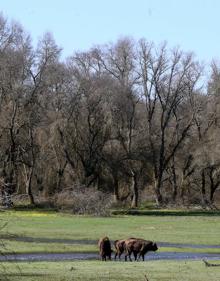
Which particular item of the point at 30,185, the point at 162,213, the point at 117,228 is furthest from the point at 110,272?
the point at 30,185

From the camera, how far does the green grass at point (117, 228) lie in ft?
146

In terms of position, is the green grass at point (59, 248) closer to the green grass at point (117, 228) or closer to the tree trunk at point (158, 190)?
the green grass at point (117, 228)

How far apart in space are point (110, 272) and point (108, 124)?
60409mm

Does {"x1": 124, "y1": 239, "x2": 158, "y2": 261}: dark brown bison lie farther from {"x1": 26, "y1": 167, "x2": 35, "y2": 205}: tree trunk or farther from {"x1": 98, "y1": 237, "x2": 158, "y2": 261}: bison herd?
{"x1": 26, "y1": 167, "x2": 35, "y2": 205}: tree trunk

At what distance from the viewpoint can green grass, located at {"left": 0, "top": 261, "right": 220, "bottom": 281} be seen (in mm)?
21219

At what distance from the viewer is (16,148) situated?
79.6 m

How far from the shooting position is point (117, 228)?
5091cm

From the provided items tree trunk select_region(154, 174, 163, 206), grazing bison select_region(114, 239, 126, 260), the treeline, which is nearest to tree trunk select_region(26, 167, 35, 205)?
the treeline

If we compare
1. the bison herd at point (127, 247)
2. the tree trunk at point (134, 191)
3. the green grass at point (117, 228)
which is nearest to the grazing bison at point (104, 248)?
the bison herd at point (127, 247)

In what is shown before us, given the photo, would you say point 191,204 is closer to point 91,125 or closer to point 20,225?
point 91,125

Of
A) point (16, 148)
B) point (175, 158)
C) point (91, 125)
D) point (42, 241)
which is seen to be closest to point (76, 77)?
point (91, 125)

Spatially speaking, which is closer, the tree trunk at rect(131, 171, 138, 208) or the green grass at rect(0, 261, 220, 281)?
the green grass at rect(0, 261, 220, 281)

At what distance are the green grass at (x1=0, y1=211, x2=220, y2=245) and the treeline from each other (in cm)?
1563

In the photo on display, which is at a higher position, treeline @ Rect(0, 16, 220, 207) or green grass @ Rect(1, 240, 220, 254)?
treeline @ Rect(0, 16, 220, 207)
